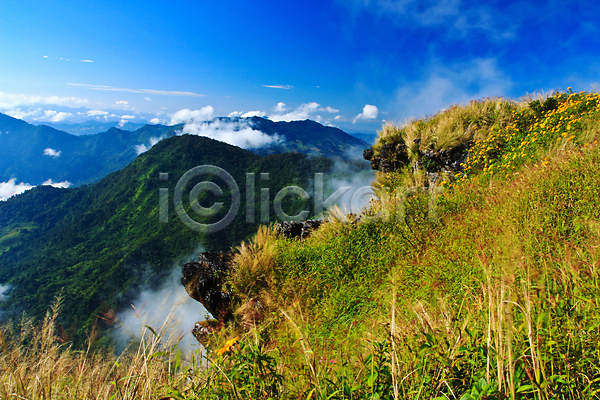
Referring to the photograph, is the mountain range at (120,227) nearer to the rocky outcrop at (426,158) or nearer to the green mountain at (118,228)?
the green mountain at (118,228)

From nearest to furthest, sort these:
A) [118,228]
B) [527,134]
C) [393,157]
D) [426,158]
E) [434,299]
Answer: [434,299], [527,134], [426,158], [393,157], [118,228]

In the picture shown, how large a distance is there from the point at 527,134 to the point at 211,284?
7667 mm

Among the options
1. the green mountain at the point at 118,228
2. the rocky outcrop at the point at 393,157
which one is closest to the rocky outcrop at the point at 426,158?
the rocky outcrop at the point at 393,157

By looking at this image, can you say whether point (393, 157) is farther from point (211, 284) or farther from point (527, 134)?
point (211, 284)

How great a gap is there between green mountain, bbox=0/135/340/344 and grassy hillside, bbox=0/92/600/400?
214 feet

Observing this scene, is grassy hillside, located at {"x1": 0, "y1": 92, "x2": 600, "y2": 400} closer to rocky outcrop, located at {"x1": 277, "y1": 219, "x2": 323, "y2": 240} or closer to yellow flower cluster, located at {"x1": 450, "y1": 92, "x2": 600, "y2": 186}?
yellow flower cluster, located at {"x1": 450, "y1": 92, "x2": 600, "y2": 186}

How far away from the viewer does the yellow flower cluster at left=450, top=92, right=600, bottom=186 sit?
5.46 metres

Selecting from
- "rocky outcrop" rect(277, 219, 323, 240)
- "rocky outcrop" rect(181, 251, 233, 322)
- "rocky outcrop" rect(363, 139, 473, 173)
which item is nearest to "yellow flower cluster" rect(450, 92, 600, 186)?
"rocky outcrop" rect(363, 139, 473, 173)

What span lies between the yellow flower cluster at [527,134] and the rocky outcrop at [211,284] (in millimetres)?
5489

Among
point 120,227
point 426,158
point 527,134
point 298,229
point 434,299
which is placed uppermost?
point 527,134

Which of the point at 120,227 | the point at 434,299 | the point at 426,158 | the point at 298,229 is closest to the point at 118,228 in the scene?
the point at 120,227

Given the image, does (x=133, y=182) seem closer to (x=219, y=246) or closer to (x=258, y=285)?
(x=219, y=246)

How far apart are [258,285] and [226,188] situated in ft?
382

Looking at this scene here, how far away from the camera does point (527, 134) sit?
6.30 metres
